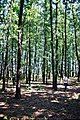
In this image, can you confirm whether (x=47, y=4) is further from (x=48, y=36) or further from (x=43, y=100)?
(x=43, y=100)

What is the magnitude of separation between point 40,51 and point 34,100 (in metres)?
37.7

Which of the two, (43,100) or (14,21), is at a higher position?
(14,21)

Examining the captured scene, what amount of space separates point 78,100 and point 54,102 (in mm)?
2314

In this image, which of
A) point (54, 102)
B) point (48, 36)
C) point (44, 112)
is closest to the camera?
point (44, 112)

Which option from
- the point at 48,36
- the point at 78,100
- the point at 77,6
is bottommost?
the point at 78,100

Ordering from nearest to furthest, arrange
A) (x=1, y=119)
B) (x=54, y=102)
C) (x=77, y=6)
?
(x=1, y=119), (x=54, y=102), (x=77, y=6)

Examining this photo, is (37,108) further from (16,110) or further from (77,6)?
(77,6)

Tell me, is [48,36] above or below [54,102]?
above

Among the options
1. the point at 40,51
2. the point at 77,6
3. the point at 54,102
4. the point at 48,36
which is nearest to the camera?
the point at 54,102

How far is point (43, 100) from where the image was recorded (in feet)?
78.8

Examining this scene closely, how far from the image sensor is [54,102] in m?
23.2

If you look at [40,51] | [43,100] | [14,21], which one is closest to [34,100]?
[43,100]

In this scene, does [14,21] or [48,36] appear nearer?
[14,21]

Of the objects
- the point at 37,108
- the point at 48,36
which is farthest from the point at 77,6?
the point at 37,108
